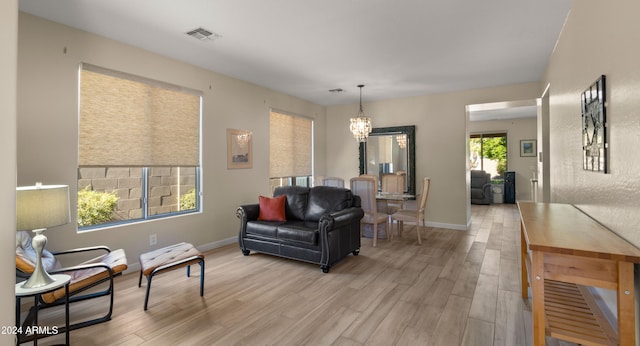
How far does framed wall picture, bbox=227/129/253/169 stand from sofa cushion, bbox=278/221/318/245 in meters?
1.57

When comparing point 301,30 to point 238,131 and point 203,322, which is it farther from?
point 203,322

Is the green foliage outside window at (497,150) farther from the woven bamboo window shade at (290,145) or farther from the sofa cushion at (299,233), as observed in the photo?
the sofa cushion at (299,233)

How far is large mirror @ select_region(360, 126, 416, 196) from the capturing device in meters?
6.30

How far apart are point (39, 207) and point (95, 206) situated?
1.52 meters

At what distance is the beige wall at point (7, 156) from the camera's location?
1.14 metres

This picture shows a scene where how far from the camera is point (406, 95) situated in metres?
6.23

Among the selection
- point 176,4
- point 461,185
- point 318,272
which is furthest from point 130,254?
point 461,185

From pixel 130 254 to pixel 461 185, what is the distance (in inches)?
222

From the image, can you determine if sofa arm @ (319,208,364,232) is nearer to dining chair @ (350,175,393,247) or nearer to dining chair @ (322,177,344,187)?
dining chair @ (350,175,393,247)

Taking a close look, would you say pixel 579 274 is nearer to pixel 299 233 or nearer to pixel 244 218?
pixel 299 233

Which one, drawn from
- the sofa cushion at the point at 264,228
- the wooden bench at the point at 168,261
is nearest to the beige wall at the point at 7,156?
the wooden bench at the point at 168,261

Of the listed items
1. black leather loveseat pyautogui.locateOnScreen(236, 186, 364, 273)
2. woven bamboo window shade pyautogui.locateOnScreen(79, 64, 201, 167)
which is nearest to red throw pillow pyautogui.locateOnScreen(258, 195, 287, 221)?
black leather loveseat pyautogui.locateOnScreen(236, 186, 364, 273)

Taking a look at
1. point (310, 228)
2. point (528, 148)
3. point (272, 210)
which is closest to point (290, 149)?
point (272, 210)

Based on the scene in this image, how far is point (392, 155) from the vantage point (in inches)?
259
